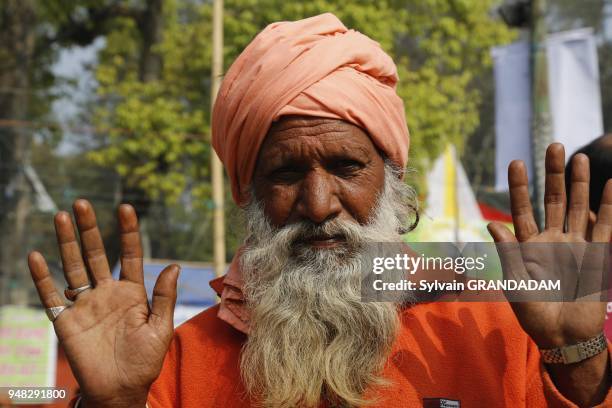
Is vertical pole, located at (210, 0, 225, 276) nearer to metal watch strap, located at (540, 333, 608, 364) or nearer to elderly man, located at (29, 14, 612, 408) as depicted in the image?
elderly man, located at (29, 14, 612, 408)

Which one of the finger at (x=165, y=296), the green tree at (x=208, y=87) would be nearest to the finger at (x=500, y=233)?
the finger at (x=165, y=296)

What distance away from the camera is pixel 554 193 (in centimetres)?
199

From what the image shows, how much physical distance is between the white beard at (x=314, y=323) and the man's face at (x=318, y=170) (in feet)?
0.17

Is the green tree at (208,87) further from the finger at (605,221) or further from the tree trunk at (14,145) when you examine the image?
the finger at (605,221)

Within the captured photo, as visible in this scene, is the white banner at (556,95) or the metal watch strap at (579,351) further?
the white banner at (556,95)

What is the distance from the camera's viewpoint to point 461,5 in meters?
13.0

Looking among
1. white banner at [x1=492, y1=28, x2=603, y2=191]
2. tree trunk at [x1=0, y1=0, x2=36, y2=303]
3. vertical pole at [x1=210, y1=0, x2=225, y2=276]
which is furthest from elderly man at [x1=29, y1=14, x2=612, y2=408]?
tree trunk at [x1=0, y1=0, x2=36, y2=303]

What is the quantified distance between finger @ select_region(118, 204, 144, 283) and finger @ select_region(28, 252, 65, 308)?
0.63 feet

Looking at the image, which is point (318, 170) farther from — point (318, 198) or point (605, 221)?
point (605, 221)

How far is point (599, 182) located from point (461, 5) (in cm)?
1058

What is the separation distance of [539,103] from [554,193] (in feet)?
18.7

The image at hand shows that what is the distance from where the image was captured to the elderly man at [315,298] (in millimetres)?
1993

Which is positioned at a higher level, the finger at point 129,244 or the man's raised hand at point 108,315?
the finger at point 129,244

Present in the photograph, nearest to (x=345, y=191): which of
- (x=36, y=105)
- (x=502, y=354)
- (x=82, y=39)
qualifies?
(x=502, y=354)
